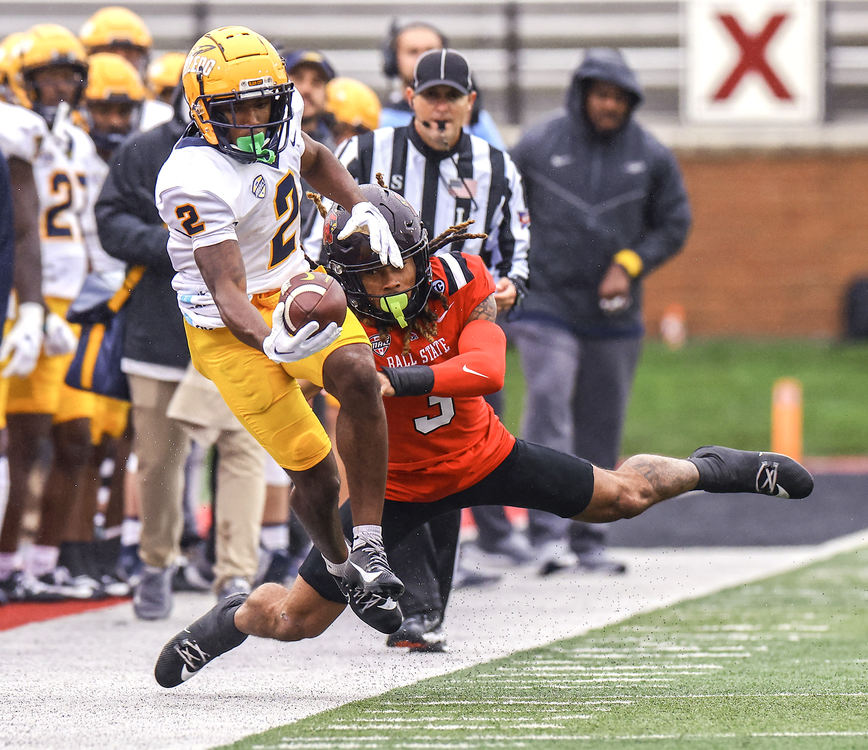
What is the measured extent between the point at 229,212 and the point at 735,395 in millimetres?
10321

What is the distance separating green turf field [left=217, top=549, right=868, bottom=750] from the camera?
3857 millimetres

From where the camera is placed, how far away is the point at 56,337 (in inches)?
253

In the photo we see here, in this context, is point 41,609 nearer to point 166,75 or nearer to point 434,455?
point 434,455

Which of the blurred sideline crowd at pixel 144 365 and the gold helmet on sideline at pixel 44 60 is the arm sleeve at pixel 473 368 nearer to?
the blurred sideline crowd at pixel 144 365

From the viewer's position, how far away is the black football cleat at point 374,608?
4246 mm

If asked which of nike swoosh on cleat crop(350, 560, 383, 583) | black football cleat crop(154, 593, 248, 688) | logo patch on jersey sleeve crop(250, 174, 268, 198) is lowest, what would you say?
black football cleat crop(154, 593, 248, 688)

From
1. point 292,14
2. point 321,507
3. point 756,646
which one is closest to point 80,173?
point 321,507

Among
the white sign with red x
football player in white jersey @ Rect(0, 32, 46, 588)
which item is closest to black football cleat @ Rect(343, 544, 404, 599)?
football player in white jersey @ Rect(0, 32, 46, 588)

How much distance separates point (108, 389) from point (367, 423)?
246 centimetres

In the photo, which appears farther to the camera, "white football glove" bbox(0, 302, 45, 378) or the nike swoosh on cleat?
"white football glove" bbox(0, 302, 45, 378)

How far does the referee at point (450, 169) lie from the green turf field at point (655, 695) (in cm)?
138

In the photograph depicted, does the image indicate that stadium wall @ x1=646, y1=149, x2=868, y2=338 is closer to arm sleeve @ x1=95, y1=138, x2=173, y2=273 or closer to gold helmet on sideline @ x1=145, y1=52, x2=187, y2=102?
gold helmet on sideline @ x1=145, y1=52, x2=187, y2=102

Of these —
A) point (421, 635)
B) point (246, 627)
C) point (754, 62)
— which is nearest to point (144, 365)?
point (421, 635)

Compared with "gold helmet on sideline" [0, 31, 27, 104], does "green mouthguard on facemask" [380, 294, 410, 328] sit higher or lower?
lower
